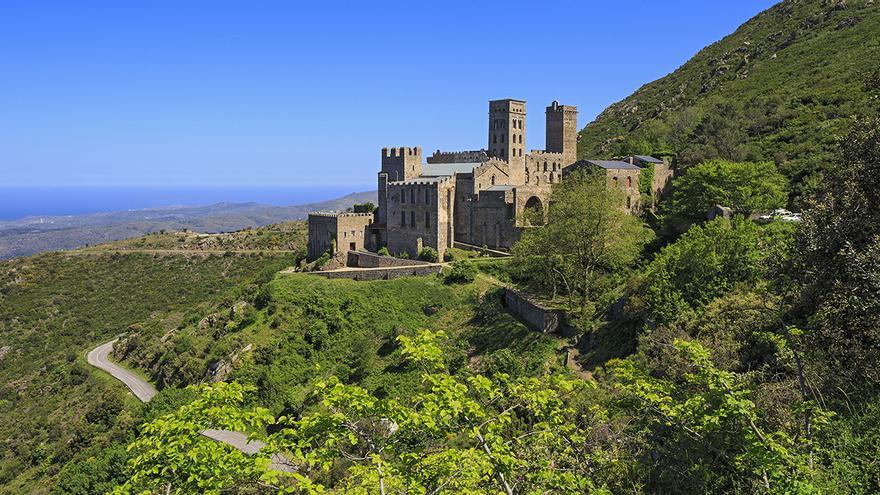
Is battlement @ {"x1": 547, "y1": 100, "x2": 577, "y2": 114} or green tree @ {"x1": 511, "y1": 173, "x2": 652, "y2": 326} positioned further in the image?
battlement @ {"x1": 547, "y1": 100, "x2": 577, "y2": 114}

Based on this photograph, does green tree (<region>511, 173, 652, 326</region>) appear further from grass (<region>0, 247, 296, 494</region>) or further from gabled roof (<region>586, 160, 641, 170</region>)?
grass (<region>0, 247, 296, 494</region>)

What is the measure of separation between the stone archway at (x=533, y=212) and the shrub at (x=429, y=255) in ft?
28.2

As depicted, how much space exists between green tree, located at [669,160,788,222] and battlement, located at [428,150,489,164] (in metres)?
22.5

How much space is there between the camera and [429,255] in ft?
183

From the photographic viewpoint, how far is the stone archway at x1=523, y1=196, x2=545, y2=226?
4913 centimetres

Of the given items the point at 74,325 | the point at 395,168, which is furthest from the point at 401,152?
the point at 74,325

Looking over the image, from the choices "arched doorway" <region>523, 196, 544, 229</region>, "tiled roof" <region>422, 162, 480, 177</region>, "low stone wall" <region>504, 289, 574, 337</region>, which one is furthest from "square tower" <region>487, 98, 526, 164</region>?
"low stone wall" <region>504, 289, 574, 337</region>

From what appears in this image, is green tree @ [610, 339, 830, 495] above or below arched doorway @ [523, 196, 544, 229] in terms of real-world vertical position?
below

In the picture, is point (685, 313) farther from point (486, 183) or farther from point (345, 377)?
point (486, 183)

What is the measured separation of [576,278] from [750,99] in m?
58.0

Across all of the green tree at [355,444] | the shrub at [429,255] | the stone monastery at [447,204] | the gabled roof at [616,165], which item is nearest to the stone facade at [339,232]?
the stone monastery at [447,204]

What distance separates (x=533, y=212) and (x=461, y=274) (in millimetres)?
7742

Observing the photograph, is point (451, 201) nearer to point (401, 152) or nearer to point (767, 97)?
point (401, 152)

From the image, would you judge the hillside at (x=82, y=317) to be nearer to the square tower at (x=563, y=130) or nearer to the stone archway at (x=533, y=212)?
the stone archway at (x=533, y=212)
